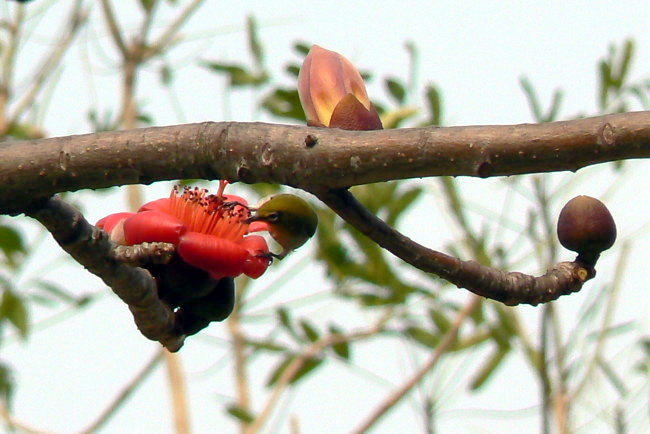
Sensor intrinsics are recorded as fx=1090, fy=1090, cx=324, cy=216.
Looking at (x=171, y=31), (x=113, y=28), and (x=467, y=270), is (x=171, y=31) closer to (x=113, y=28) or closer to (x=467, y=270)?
(x=113, y=28)

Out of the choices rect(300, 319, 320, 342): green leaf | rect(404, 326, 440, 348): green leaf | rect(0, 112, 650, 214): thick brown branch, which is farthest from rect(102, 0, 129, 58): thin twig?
rect(0, 112, 650, 214): thick brown branch

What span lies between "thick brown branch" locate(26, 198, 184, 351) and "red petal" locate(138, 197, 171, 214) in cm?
16

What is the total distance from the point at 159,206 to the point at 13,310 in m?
2.20

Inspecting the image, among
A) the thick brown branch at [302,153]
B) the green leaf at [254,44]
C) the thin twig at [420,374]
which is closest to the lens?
the thick brown branch at [302,153]

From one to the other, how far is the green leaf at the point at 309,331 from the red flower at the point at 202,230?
72.9 inches

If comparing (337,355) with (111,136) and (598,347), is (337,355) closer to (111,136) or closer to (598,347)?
(598,347)

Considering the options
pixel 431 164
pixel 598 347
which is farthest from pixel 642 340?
pixel 431 164

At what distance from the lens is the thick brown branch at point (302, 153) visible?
77 cm

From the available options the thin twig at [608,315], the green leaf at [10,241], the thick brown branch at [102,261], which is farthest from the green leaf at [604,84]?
the thick brown branch at [102,261]

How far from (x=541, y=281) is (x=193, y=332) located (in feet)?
1.13

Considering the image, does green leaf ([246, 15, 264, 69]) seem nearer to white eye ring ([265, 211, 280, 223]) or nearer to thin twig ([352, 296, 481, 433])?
thin twig ([352, 296, 481, 433])

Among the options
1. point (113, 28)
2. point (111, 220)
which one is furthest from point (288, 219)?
point (113, 28)

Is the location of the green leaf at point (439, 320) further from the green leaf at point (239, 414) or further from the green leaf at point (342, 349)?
the green leaf at point (239, 414)

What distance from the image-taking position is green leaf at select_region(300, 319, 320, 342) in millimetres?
3012
